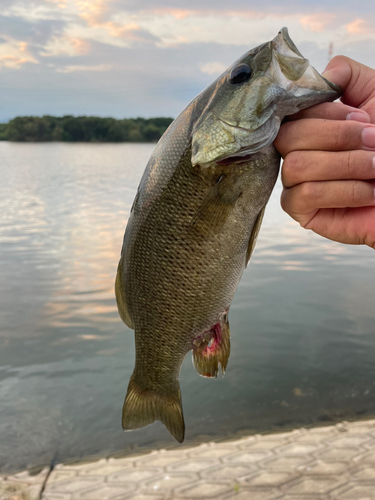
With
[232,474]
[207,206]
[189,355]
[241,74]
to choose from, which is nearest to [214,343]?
[207,206]

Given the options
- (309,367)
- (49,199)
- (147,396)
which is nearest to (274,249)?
(309,367)

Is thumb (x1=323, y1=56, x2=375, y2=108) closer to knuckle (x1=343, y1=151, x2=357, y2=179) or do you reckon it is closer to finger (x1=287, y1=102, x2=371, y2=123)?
finger (x1=287, y1=102, x2=371, y2=123)

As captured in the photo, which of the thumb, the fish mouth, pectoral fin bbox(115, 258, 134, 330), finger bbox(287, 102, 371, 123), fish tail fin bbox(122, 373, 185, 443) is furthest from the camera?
fish tail fin bbox(122, 373, 185, 443)

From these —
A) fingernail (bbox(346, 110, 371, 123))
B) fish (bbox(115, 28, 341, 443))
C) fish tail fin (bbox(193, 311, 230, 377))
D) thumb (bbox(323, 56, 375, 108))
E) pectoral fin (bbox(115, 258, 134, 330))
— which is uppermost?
thumb (bbox(323, 56, 375, 108))

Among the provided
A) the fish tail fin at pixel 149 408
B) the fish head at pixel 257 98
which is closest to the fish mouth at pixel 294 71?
the fish head at pixel 257 98

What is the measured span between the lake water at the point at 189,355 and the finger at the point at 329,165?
4.61 m

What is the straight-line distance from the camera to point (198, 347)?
7.86ft

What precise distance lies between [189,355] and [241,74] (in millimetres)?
5593

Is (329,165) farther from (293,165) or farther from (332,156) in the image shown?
(293,165)

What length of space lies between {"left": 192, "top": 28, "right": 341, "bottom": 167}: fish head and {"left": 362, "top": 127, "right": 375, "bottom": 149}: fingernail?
22 cm

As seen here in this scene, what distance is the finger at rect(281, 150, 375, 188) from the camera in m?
1.72

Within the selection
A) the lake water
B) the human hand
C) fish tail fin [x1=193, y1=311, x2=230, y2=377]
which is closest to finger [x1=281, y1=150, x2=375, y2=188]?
the human hand

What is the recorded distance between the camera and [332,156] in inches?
69.4

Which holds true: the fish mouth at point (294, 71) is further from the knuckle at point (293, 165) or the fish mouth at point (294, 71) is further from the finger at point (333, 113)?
the knuckle at point (293, 165)
